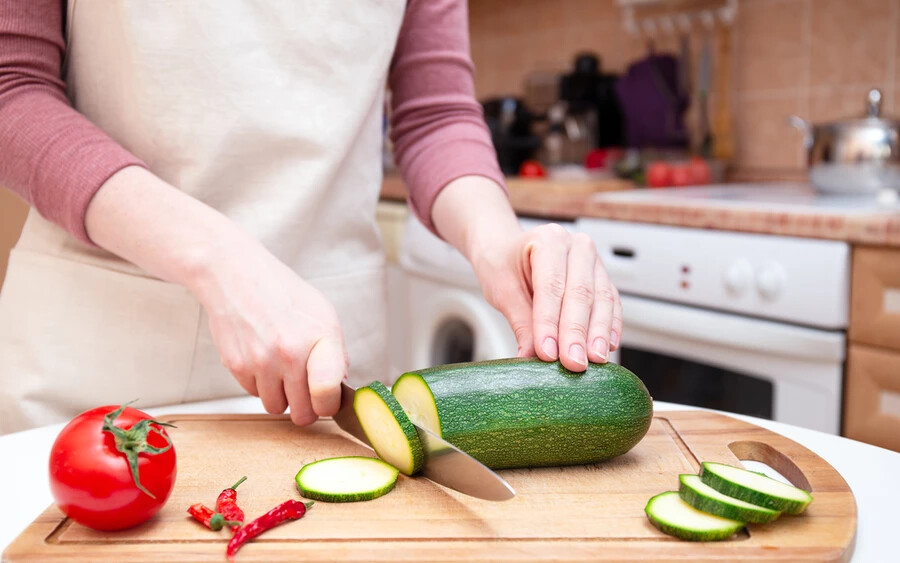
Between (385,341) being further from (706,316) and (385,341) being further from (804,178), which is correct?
(804,178)

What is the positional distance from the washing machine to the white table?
1.40 meters

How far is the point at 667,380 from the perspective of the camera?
213cm

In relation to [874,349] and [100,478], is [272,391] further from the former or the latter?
[874,349]

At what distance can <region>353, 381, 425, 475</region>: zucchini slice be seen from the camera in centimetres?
84

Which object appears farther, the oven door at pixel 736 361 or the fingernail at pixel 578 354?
the oven door at pixel 736 361

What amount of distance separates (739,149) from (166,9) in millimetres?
2250

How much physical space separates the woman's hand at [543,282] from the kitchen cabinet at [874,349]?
3.01ft

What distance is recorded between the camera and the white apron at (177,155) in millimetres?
1054

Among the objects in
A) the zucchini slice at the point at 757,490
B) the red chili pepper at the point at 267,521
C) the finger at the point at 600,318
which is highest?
Answer: the finger at the point at 600,318

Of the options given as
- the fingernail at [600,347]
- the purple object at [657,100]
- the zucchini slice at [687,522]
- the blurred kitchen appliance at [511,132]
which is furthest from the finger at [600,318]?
the blurred kitchen appliance at [511,132]

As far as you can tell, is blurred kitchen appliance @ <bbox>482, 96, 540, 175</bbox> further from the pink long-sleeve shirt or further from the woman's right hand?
the woman's right hand

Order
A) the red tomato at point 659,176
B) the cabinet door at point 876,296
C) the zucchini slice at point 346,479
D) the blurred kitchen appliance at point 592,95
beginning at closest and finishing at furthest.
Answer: the zucchini slice at point 346,479
the cabinet door at point 876,296
the red tomato at point 659,176
the blurred kitchen appliance at point 592,95

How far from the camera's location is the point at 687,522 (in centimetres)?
72

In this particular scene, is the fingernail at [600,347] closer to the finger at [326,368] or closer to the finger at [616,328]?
the finger at [616,328]
